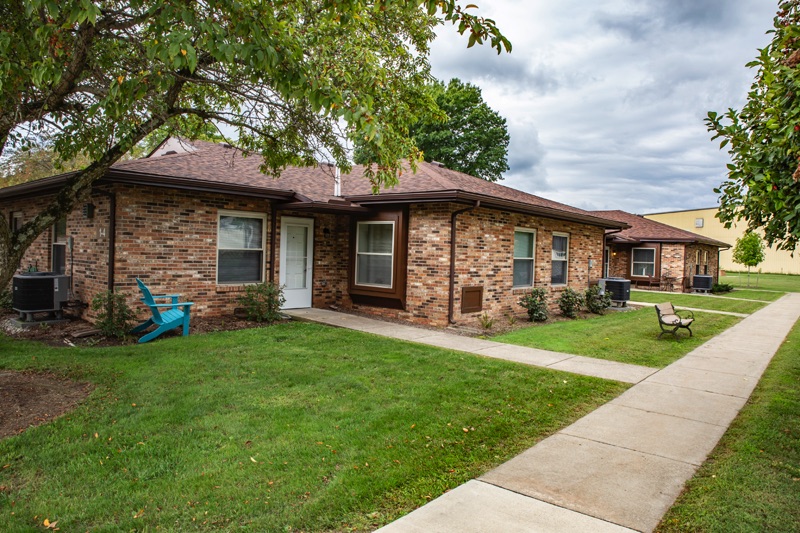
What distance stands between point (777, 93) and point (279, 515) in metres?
5.14

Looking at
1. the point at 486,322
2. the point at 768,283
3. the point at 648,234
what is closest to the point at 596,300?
the point at 486,322

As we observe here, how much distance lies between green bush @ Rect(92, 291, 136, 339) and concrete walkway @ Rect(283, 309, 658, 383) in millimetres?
3391

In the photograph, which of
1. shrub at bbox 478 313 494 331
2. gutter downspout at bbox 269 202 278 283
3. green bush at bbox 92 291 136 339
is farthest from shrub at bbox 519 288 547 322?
green bush at bbox 92 291 136 339

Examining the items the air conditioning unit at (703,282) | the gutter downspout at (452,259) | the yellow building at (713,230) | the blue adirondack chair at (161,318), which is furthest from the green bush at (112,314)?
the yellow building at (713,230)

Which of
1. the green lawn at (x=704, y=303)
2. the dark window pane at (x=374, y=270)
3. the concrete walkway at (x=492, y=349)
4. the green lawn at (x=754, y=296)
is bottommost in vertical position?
the concrete walkway at (x=492, y=349)

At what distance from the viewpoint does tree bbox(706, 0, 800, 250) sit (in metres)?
3.86

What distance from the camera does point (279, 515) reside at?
10.1ft

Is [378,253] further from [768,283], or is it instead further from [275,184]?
[768,283]

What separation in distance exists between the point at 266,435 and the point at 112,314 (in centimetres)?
556

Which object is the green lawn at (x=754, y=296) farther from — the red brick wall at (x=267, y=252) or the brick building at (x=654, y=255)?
the red brick wall at (x=267, y=252)

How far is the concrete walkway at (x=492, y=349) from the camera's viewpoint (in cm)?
726

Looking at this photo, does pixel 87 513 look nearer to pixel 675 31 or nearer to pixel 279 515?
pixel 279 515

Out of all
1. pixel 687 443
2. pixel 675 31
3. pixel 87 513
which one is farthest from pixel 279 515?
pixel 675 31

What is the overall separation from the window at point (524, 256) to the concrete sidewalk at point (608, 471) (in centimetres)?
623
